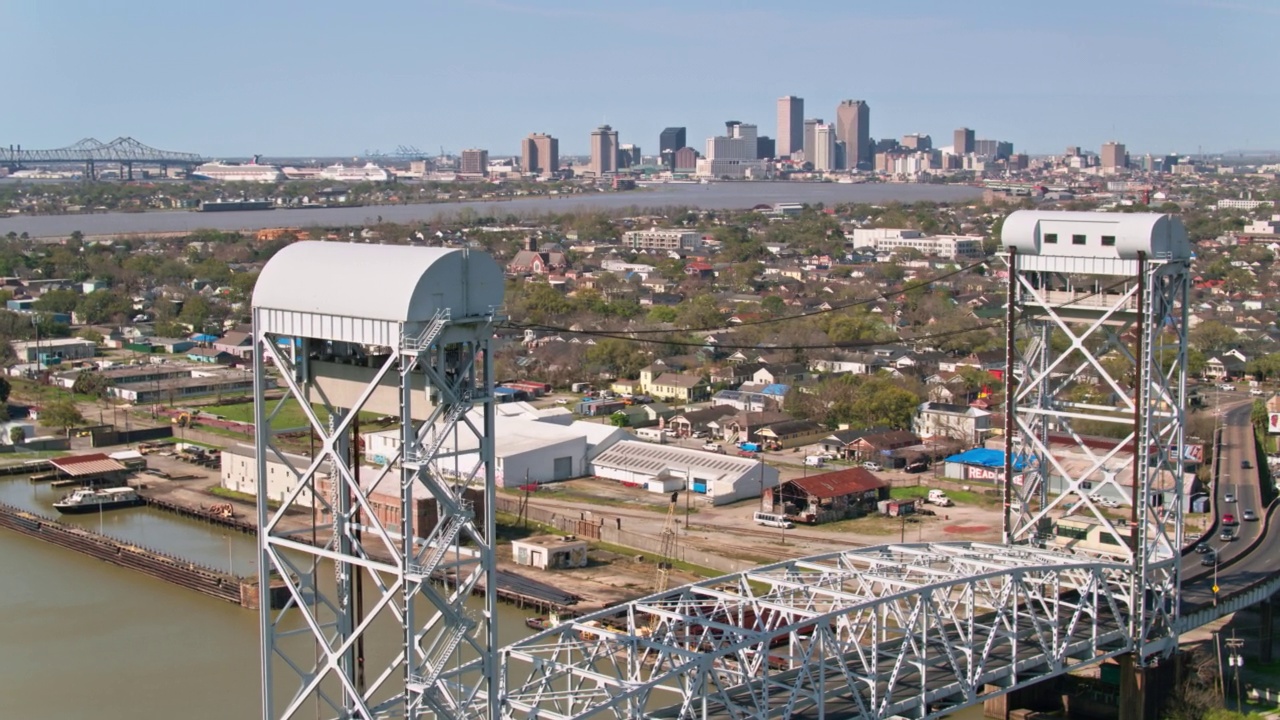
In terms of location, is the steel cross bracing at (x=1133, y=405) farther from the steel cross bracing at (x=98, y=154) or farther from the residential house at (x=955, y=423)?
the steel cross bracing at (x=98, y=154)

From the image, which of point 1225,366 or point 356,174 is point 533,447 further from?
point 356,174

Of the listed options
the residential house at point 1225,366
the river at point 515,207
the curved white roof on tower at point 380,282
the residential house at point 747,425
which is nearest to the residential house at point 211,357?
the residential house at point 747,425

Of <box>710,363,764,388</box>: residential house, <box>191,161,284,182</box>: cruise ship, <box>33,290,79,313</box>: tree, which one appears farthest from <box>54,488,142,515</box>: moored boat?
<box>191,161,284,182</box>: cruise ship

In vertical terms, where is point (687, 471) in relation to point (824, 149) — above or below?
below

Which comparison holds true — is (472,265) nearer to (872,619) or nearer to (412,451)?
(412,451)

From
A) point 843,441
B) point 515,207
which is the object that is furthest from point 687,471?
point 515,207
